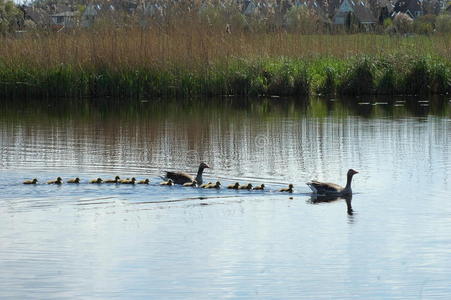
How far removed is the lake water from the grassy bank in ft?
16.2

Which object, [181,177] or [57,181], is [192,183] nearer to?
[181,177]

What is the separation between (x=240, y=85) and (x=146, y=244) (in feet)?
58.9

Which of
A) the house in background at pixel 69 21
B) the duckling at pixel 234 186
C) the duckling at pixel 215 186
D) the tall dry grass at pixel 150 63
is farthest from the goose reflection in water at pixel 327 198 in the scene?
the house in background at pixel 69 21

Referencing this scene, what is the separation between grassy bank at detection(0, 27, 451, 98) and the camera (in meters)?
29.0

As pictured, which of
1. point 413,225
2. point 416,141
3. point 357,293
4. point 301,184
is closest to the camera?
point 357,293

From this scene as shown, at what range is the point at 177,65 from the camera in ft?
95.1

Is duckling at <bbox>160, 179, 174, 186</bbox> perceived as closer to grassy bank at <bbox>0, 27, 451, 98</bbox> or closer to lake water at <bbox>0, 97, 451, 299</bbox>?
lake water at <bbox>0, 97, 451, 299</bbox>

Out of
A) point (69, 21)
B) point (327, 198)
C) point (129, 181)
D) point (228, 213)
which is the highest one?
point (69, 21)

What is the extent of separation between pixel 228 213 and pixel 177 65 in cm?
1548

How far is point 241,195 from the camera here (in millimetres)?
15047

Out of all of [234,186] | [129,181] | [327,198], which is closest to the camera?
[327,198]

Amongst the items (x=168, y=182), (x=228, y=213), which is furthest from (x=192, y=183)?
(x=228, y=213)

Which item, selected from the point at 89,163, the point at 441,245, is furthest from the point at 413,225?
the point at 89,163

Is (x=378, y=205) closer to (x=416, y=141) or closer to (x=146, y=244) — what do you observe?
(x=146, y=244)
